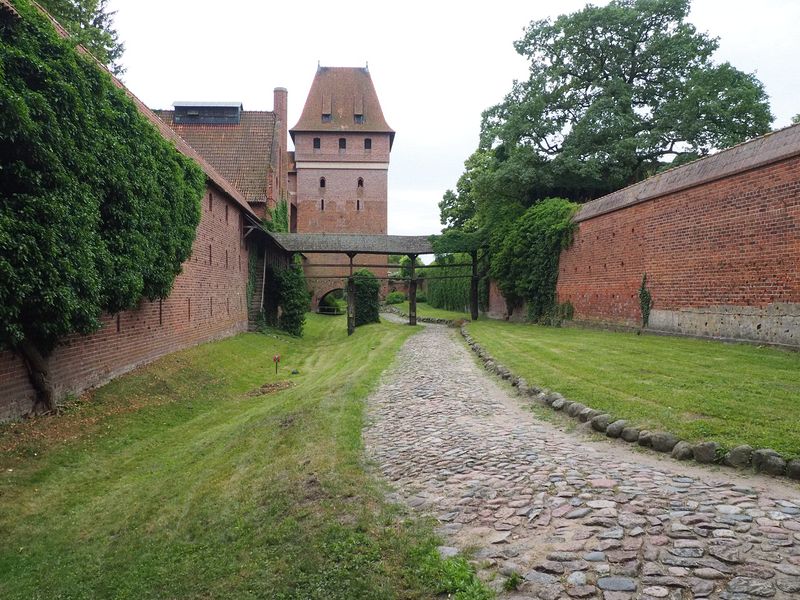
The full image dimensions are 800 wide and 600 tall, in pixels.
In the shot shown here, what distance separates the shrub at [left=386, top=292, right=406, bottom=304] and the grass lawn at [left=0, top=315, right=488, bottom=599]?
41.9m

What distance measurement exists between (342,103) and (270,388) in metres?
37.2

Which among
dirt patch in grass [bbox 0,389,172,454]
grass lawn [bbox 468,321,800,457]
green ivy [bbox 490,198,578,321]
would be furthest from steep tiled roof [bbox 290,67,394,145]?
dirt patch in grass [bbox 0,389,172,454]

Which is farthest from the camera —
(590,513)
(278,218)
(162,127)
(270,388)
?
(278,218)

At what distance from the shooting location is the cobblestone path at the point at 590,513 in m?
2.90

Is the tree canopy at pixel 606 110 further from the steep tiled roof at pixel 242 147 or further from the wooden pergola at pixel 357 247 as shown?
the steep tiled roof at pixel 242 147

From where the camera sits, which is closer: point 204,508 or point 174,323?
point 204,508

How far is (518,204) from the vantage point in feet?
83.3

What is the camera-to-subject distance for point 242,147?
27.7 meters

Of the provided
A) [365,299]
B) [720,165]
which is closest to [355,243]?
[365,299]

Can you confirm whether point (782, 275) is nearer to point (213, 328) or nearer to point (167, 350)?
point (167, 350)

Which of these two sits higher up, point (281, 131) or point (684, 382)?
point (281, 131)

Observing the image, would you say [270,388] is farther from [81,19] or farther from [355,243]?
[81,19]

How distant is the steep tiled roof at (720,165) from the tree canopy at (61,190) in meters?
11.4

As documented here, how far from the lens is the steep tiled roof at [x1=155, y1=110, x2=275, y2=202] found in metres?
25.8
